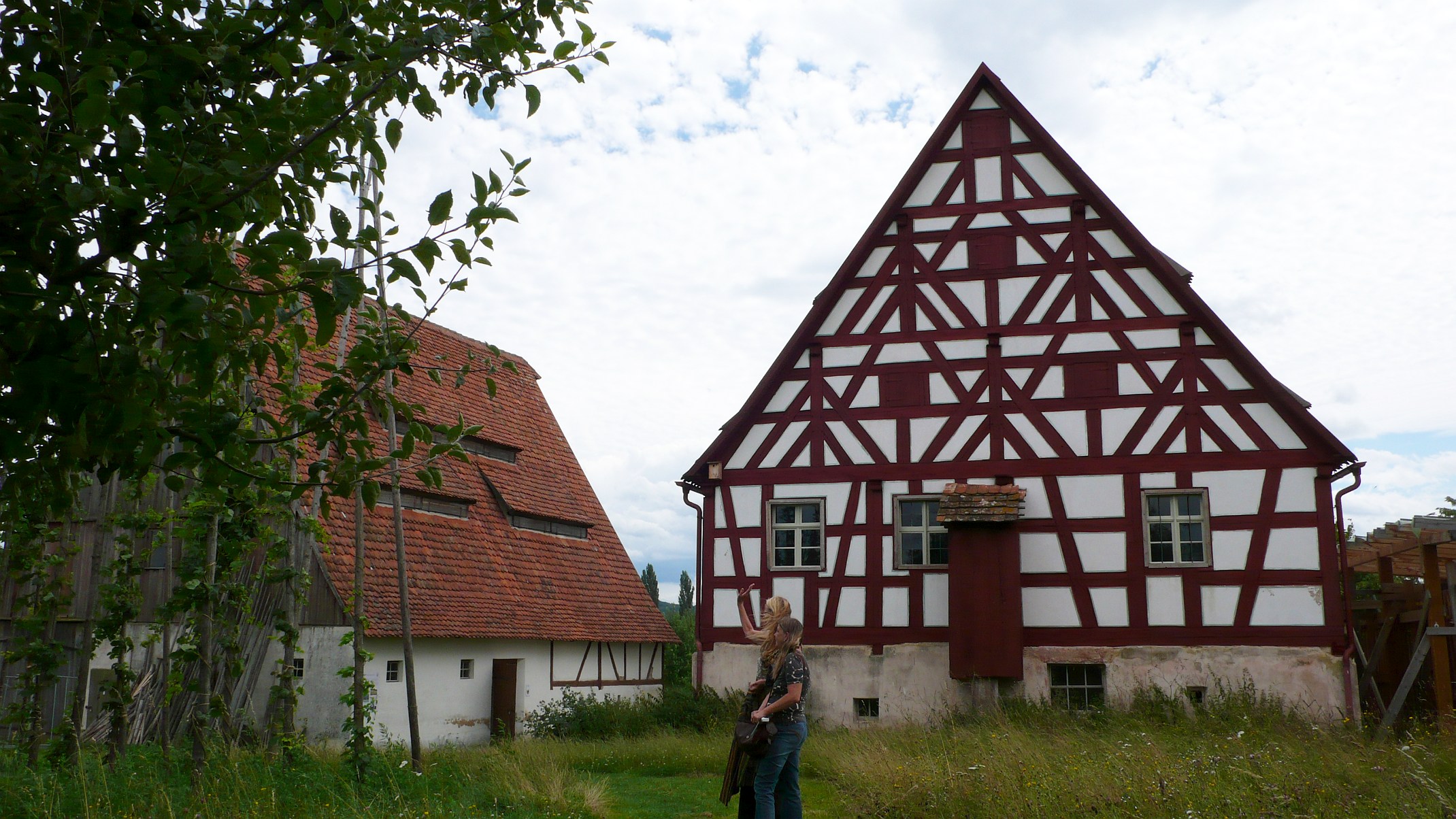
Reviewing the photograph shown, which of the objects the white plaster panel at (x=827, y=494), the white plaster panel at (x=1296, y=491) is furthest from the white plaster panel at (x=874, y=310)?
the white plaster panel at (x=1296, y=491)

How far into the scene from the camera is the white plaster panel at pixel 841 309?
58.2 ft

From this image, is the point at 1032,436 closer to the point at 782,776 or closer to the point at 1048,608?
the point at 1048,608

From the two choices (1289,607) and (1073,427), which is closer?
(1289,607)

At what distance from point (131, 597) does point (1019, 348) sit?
40.3 feet

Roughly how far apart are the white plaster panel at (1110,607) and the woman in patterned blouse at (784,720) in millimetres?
9360

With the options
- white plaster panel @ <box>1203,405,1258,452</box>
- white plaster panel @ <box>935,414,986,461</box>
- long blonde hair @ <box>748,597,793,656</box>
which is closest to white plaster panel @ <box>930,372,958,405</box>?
white plaster panel @ <box>935,414,986,461</box>

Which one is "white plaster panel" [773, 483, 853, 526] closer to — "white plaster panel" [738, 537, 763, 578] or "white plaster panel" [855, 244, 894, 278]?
"white plaster panel" [738, 537, 763, 578]

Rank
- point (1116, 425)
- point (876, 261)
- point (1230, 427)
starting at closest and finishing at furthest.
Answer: point (1230, 427) → point (1116, 425) → point (876, 261)

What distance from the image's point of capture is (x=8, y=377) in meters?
3.74

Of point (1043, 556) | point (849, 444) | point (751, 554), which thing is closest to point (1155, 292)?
point (1043, 556)

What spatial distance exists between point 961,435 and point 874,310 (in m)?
2.45

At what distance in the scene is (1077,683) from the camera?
16.0m

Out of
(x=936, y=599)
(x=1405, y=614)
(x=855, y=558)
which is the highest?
(x=855, y=558)

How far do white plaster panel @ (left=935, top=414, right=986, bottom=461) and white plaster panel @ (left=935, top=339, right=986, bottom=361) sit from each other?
37.0 inches
